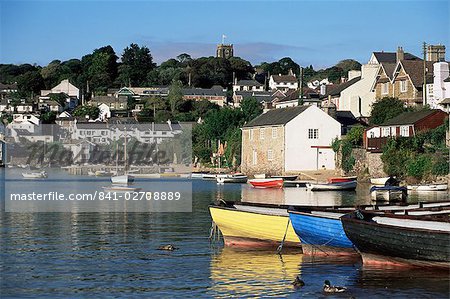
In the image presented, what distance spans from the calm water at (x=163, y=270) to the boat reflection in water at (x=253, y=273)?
0.02m

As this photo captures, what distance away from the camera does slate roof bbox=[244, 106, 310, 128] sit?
75.6 metres

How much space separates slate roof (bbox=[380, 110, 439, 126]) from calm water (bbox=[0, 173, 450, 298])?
1407 inches

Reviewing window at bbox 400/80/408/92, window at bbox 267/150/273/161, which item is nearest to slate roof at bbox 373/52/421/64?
window at bbox 400/80/408/92

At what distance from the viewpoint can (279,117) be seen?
256 ft

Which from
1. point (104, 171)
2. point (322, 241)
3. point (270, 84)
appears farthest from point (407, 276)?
point (270, 84)

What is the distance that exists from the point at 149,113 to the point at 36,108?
32.3 metres

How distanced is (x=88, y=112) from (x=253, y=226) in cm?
13435

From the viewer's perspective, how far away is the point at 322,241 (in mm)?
24656

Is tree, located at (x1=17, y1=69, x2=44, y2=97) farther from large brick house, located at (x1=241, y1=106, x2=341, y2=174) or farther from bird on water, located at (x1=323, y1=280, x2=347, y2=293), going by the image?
bird on water, located at (x1=323, y1=280, x2=347, y2=293)

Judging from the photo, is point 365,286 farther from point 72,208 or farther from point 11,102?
point 11,102

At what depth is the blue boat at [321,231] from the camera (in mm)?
24078

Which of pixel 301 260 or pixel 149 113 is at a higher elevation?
pixel 149 113

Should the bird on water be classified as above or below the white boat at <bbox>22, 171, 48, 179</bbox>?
below

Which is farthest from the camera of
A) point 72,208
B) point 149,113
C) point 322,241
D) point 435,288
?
point 149,113
